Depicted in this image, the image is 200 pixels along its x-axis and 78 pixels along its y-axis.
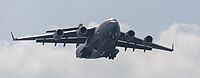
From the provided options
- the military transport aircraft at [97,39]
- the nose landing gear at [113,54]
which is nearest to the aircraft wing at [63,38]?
the military transport aircraft at [97,39]

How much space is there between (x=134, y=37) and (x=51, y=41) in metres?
10.8

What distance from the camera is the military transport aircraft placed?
2467 inches

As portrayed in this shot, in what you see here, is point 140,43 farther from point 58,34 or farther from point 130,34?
point 58,34

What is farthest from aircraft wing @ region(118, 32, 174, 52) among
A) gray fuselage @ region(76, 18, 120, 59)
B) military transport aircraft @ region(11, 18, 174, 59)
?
gray fuselage @ region(76, 18, 120, 59)

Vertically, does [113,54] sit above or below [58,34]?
below

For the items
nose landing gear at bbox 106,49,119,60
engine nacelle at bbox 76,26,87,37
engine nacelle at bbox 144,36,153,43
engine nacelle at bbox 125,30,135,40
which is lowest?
nose landing gear at bbox 106,49,119,60

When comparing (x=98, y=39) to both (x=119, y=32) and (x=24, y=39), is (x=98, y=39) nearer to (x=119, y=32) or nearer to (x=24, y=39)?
(x=119, y=32)

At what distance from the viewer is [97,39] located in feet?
211

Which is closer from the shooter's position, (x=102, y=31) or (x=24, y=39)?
(x=102, y=31)

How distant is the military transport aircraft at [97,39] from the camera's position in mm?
62656

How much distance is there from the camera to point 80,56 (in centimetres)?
7000

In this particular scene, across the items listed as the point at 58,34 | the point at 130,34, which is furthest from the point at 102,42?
the point at 58,34

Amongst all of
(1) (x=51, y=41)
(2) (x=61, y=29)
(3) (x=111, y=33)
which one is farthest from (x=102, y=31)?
(1) (x=51, y=41)

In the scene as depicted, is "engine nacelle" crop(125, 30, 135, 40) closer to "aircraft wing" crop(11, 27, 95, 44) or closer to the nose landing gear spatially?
the nose landing gear
